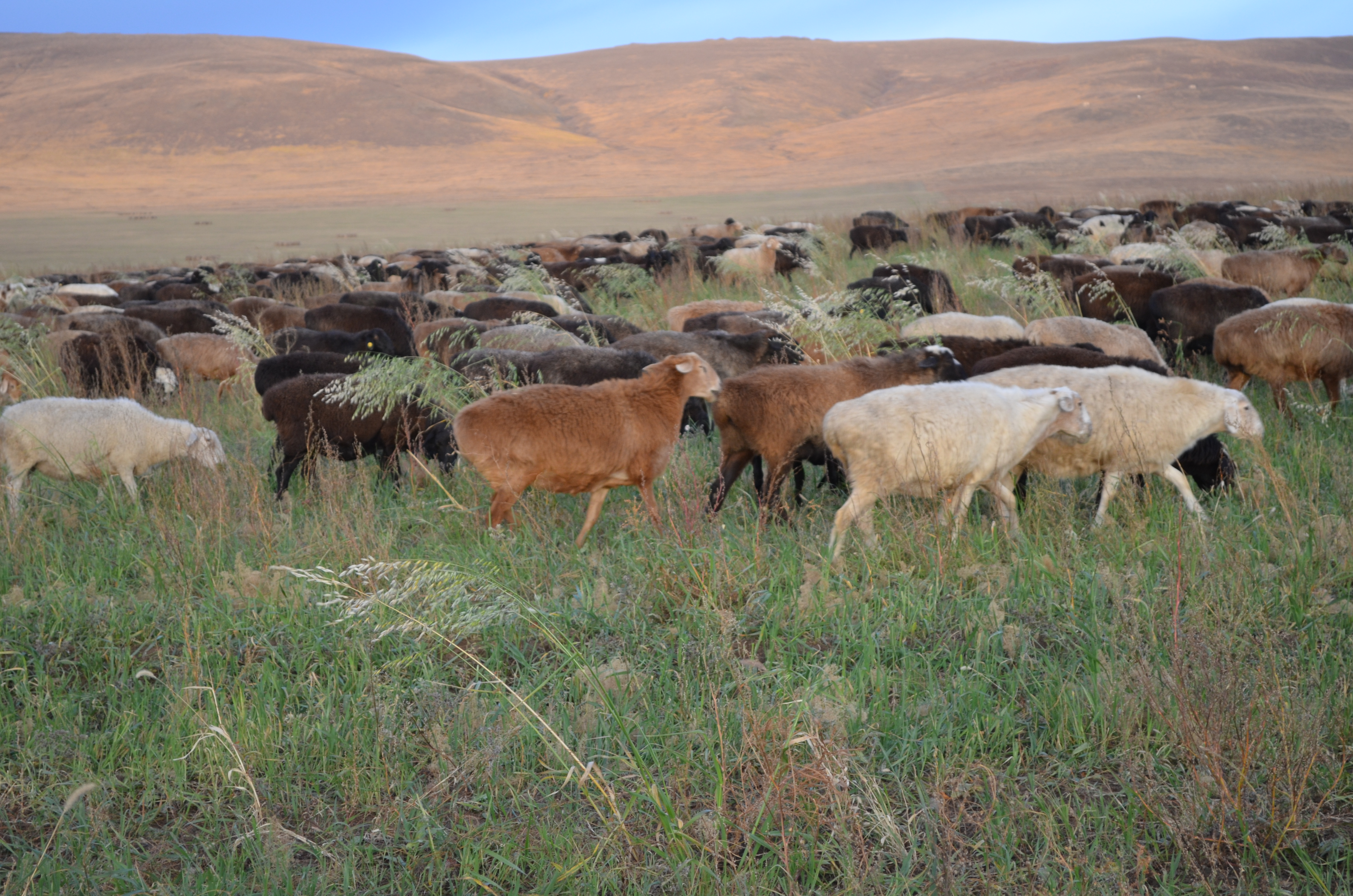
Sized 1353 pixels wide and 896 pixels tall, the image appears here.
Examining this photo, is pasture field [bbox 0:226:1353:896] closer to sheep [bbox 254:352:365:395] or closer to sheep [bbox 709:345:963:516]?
sheep [bbox 709:345:963:516]

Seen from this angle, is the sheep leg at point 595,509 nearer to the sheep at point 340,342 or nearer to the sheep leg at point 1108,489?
the sheep leg at point 1108,489

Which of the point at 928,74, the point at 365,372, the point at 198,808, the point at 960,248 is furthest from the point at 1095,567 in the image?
the point at 928,74

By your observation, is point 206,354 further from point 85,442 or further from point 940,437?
point 940,437

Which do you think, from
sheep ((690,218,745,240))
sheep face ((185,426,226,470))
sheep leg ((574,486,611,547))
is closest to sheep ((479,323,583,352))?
sheep face ((185,426,226,470))

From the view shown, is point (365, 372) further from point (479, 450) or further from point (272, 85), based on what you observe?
point (272, 85)

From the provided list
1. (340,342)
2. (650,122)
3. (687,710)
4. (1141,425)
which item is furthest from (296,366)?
(650,122)

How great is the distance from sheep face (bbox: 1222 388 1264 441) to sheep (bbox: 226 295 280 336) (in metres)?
12.5

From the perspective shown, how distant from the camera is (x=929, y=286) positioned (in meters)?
13.3

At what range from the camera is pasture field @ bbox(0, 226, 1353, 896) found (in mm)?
2867

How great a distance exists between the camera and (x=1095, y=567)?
4832mm

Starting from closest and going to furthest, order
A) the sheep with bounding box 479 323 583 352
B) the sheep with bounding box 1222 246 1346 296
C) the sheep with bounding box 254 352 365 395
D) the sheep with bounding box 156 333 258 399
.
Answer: the sheep with bounding box 254 352 365 395
the sheep with bounding box 479 323 583 352
the sheep with bounding box 156 333 258 399
the sheep with bounding box 1222 246 1346 296

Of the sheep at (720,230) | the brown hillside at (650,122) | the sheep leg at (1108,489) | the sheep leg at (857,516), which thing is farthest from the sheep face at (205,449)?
the brown hillside at (650,122)

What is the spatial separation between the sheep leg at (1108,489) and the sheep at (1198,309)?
4.61 meters

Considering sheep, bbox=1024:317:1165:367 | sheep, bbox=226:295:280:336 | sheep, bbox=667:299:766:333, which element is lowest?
sheep, bbox=1024:317:1165:367
